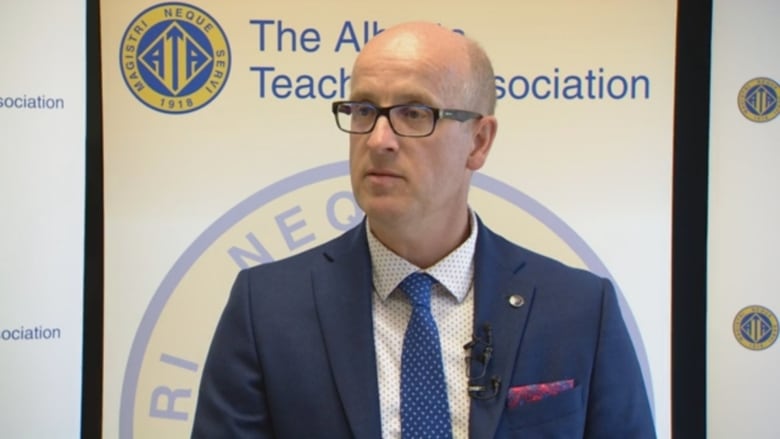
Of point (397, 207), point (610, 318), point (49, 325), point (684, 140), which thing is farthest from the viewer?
point (684, 140)

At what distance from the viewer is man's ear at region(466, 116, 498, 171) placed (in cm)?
174

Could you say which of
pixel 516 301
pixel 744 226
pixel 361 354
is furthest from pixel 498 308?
pixel 744 226

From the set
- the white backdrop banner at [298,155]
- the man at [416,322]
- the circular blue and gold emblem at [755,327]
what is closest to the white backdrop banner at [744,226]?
the circular blue and gold emblem at [755,327]

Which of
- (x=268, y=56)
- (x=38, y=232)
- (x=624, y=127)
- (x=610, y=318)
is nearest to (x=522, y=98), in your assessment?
(x=624, y=127)

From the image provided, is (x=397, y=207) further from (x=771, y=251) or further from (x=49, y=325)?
(x=771, y=251)

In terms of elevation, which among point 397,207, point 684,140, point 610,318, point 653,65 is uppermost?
point 653,65

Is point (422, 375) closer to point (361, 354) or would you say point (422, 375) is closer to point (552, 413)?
point (361, 354)

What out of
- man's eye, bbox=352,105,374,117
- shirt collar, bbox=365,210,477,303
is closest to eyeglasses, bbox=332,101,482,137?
man's eye, bbox=352,105,374,117

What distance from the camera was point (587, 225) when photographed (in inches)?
109

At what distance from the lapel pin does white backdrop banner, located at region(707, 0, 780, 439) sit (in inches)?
57.0

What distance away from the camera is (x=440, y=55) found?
1633mm

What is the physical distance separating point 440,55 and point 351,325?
0.53m

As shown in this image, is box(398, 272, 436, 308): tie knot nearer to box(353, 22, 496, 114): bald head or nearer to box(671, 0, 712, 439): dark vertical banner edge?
box(353, 22, 496, 114): bald head

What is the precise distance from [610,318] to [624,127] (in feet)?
3.94
